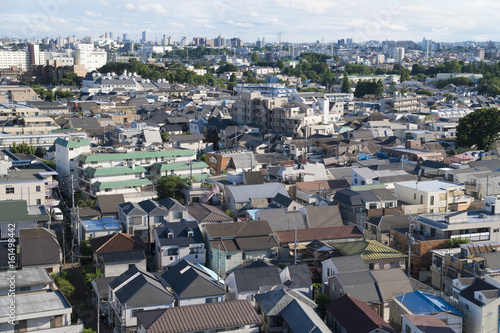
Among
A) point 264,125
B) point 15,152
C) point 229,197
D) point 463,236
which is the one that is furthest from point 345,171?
point 15,152

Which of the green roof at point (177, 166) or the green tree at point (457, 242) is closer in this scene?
the green tree at point (457, 242)

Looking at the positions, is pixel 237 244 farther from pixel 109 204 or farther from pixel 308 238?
pixel 109 204

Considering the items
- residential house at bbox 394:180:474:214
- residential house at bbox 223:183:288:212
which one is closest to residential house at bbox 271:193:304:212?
residential house at bbox 223:183:288:212

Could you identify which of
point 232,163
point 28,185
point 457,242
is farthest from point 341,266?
point 232,163

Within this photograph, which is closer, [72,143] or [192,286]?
[192,286]

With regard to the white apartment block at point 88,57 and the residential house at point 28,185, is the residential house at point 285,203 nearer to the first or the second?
Answer: the residential house at point 28,185

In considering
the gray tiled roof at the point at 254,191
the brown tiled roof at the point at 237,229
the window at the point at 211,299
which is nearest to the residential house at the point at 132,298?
the window at the point at 211,299

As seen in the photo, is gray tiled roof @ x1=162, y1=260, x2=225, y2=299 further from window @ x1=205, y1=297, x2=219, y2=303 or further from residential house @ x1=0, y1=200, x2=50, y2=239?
residential house @ x1=0, y1=200, x2=50, y2=239

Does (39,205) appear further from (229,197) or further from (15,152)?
(15,152)
